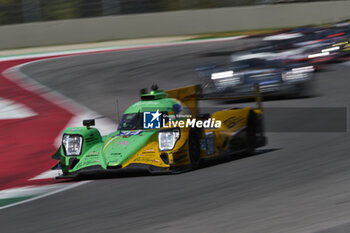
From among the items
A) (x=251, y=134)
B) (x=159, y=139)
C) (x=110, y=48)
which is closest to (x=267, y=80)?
(x=251, y=134)

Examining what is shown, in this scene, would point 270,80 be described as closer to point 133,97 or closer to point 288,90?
point 288,90

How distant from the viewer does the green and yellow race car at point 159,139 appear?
8344mm

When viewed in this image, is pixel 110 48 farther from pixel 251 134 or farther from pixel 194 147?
pixel 194 147

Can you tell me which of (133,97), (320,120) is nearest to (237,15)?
(133,97)

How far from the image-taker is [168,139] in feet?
27.5

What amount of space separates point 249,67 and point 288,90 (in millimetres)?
1083

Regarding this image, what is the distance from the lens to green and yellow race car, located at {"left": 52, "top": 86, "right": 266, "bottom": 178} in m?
8.34

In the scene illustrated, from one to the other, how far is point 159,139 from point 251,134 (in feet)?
6.67

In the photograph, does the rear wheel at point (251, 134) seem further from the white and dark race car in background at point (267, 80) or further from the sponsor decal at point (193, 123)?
the white and dark race car in background at point (267, 80)

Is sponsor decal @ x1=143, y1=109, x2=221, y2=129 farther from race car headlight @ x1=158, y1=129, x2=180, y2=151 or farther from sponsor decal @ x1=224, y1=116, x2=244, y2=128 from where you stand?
sponsor decal @ x1=224, y1=116, x2=244, y2=128

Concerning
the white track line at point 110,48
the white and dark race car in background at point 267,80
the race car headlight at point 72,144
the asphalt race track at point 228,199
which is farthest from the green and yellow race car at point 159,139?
the white track line at point 110,48

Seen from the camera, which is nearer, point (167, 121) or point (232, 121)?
point (167, 121)
